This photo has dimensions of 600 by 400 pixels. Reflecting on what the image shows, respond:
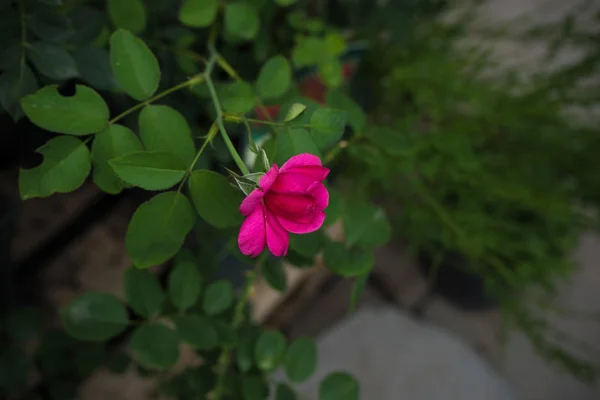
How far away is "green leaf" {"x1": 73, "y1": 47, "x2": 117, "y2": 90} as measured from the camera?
0.48 m

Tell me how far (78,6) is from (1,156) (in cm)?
42

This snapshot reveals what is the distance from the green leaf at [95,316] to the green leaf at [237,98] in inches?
9.4

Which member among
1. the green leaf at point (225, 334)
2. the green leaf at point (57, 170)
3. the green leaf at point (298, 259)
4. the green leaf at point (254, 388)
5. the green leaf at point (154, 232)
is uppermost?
the green leaf at point (57, 170)

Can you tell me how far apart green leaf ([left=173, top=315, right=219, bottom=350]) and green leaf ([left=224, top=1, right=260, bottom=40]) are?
0.30m

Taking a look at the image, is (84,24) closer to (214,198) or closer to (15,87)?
(15,87)

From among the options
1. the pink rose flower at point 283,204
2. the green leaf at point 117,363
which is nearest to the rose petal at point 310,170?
the pink rose flower at point 283,204

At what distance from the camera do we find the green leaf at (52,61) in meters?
0.44

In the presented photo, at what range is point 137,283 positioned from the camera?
20.3 inches

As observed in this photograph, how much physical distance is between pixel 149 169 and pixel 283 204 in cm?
9

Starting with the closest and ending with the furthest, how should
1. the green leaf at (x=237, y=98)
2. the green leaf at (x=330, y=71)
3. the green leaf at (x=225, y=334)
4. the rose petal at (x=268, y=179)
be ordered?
the rose petal at (x=268, y=179) → the green leaf at (x=237, y=98) → the green leaf at (x=225, y=334) → the green leaf at (x=330, y=71)

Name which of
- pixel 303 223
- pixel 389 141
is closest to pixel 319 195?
pixel 303 223

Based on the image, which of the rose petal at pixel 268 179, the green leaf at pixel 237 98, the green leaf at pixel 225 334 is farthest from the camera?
the green leaf at pixel 225 334

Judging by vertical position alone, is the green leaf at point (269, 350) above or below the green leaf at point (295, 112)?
below

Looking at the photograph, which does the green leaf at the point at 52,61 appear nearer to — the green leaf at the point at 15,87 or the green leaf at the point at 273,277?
the green leaf at the point at 15,87
